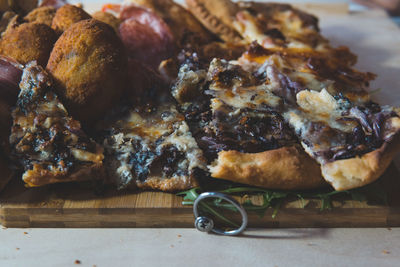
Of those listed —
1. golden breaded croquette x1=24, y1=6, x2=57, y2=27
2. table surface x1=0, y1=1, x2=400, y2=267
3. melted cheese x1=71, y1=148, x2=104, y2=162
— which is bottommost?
table surface x1=0, y1=1, x2=400, y2=267

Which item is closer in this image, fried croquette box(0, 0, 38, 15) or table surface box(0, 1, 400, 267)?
table surface box(0, 1, 400, 267)

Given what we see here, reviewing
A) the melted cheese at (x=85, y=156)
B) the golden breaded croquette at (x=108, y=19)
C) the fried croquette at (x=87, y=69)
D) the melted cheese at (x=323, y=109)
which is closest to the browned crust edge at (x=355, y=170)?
the melted cheese at (x=323, y=109)

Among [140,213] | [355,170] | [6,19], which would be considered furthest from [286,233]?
[6,19]

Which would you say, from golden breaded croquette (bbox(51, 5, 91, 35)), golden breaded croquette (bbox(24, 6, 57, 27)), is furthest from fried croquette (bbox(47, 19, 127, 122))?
golden breaded croquette (bbox(24, 6, 57, 27))

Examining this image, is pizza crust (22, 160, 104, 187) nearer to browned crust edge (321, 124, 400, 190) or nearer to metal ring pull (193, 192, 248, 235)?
metal ring pull (193, 192, 248, 235)

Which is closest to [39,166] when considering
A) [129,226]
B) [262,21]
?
[129,226]

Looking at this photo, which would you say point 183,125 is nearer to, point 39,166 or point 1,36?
point 39,166

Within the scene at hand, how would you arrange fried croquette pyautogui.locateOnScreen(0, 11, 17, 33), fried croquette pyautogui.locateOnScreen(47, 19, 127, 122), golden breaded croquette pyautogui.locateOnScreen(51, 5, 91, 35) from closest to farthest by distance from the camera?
fried croquette pyautogui.locateOnScreen(47, 19, 127, 122) → golden breaded croquette pyautogui.locateOnScreen(51, 5, 91, 35) → fried croquette pyautogui.locateOnScreen(0, 11, 17, 33)
